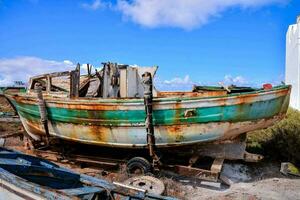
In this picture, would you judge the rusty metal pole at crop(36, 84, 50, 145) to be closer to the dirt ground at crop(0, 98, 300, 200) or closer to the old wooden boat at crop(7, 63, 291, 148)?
the old wooden boat at crop(7, 63, 291, 148)

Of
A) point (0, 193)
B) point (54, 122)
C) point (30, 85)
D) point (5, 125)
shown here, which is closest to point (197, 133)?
point (54, 122)

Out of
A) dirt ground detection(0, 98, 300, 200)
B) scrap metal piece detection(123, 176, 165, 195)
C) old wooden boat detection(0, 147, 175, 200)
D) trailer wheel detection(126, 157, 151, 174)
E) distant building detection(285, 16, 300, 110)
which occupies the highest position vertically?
distant building detection(285, 16, 300, 110)

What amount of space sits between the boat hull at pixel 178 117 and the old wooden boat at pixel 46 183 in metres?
2.27

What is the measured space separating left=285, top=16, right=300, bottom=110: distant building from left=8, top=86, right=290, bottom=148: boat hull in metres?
5.02

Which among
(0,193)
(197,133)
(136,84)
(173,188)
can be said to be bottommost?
(173,188)

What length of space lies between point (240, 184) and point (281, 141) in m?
2.32

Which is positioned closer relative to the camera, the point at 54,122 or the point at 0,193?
the point at 0,193

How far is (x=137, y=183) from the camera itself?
24.5 feet

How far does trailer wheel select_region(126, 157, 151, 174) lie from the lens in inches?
325

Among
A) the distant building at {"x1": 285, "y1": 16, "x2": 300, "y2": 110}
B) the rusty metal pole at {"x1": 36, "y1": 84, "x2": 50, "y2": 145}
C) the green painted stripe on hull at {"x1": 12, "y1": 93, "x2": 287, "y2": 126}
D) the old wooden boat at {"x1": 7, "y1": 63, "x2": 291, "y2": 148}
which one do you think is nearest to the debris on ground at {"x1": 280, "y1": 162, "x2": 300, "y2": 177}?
the old wooden boat at {"x1": 7, "y1": 63, "x2": 291, "y2": 148}

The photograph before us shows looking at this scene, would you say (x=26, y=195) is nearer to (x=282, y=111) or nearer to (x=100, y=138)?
(x=100, y=138)

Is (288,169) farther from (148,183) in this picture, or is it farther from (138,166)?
(148,183)

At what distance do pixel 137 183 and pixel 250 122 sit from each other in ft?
8.84

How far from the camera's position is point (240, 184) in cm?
833
